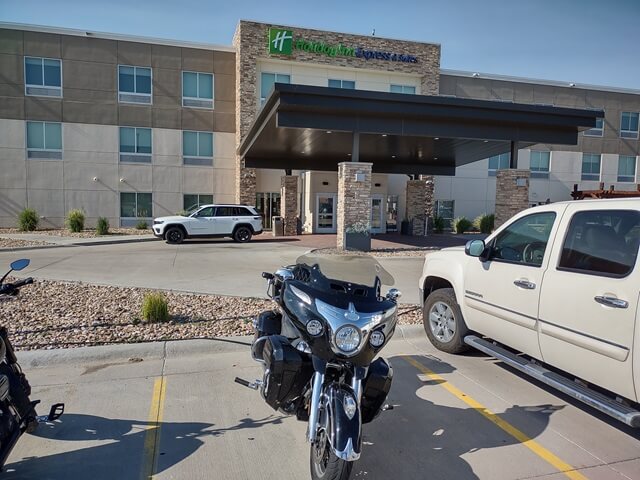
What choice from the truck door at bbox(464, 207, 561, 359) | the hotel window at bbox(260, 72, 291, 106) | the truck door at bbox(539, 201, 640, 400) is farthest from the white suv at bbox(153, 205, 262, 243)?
the truck door at bbox(539, 201, 640, 400)

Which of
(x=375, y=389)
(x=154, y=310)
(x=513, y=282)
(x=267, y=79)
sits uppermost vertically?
(x=267, y=79)

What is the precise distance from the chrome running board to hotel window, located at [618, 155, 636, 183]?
39.6m

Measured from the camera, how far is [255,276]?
1079 centimetres

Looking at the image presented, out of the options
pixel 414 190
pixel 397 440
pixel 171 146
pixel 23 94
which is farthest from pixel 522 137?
pixel 23 94

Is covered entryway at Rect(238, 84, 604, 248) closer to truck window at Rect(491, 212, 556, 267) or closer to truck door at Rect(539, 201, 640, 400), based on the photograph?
truck window at Rect(491, 212, 556, 267)

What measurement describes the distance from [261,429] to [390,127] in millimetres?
13675

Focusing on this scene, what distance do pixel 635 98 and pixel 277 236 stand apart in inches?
1296

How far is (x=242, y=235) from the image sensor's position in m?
20.8

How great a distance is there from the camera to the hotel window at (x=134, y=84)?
89.5 feet

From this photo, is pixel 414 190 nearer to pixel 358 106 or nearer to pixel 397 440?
pixel 358 106

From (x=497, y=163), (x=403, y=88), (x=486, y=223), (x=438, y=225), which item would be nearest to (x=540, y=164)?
(x=497, y=163)

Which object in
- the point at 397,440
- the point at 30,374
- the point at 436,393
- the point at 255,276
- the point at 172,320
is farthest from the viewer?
the point at 255,276

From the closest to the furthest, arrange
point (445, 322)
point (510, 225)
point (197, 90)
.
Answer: point (510, 225) < point (445, 322) < point (197, 90)

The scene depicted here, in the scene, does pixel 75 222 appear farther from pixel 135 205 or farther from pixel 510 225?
pixel 510 225
